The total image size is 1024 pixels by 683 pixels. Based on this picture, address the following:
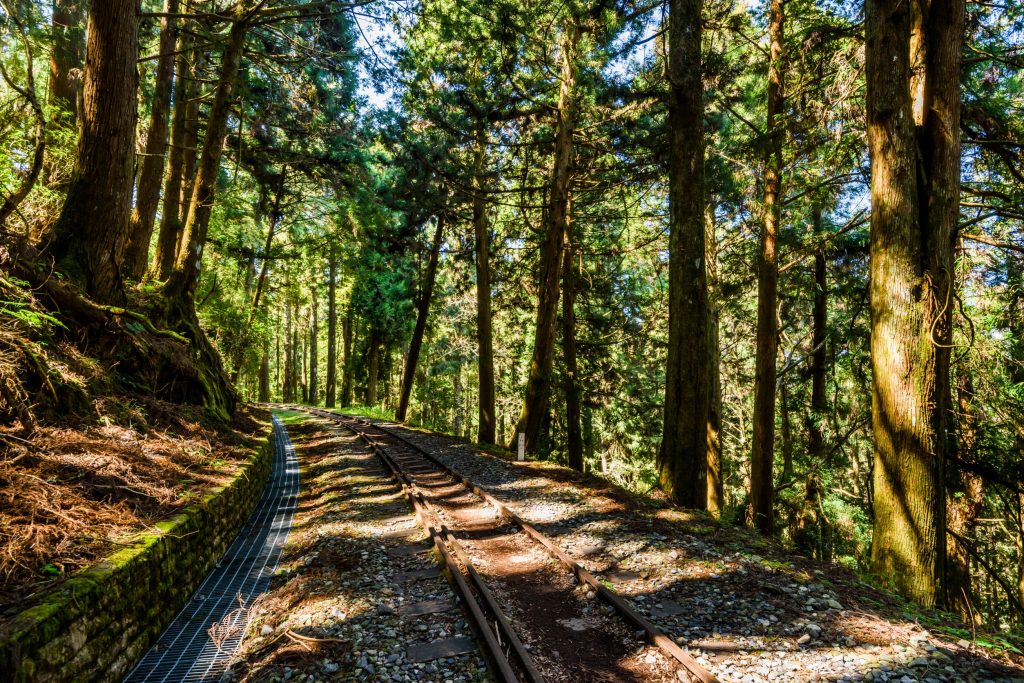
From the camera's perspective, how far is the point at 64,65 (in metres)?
10.8

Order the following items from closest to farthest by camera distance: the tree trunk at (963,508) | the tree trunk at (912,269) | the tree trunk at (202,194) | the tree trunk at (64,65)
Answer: the tree trunk at (912,269)
the tree trunk at (963,508)
the tree trunk at (64,65)
the tree trunk at (202,194)

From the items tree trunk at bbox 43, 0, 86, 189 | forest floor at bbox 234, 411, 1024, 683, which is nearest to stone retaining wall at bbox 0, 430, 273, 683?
forest floor at bbox 234, 411, 1024, 683

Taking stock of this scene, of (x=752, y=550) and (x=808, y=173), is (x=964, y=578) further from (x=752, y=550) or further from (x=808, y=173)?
(x=808, y=173)

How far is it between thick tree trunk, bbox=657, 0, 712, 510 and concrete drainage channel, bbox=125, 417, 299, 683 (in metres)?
6.10

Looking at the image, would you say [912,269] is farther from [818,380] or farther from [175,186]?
[175,186]

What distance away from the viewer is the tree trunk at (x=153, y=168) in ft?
36.9

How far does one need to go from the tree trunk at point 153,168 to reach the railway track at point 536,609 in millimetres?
8814

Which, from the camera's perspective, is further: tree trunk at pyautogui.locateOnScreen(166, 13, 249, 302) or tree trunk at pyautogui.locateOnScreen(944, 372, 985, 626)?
tree trunk at pyautogui.locateOnScreen(166, 13, 249, 302)

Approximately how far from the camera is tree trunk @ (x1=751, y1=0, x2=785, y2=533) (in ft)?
35.6

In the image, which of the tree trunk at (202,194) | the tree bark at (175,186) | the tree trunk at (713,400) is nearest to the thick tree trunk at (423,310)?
the tree bark at (175,186)

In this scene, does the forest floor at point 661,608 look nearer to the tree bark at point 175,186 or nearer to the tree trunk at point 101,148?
the tree trunk at point 101,148

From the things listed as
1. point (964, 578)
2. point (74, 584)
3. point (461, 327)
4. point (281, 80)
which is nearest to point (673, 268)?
point (964, 578)

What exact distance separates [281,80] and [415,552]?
469 inches

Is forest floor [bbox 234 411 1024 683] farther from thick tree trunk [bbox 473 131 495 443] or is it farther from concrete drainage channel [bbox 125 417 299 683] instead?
thick tree trunk [bbox 473 131 495 443]
